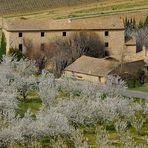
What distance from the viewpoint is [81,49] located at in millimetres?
73500

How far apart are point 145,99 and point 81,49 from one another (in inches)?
756

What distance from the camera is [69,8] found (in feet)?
326

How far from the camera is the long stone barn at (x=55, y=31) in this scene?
73250mm

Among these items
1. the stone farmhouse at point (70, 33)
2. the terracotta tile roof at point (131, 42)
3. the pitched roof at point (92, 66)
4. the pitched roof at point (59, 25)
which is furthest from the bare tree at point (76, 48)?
the terracotta tile roof at point (131, 42)

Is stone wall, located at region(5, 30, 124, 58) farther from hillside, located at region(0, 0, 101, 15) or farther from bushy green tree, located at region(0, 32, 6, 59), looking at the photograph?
hillside, located at region(0, 0, 101, 15)

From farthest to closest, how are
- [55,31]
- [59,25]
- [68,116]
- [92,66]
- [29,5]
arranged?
[29,5]
[59,25]
[55,31]
[92,66]
[68,116]

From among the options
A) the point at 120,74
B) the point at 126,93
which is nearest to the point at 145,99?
the point at 126,93

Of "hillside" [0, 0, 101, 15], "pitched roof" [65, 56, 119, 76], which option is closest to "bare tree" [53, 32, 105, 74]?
"pitched roof" [65, 56, 119, 76]

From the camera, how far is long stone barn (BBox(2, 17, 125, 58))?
240 ft

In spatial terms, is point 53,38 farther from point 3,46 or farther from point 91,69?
point 91,69

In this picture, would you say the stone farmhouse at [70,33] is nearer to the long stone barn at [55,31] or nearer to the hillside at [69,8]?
the long stone barn at [55,31]

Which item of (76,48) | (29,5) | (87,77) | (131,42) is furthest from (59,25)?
(29,5)

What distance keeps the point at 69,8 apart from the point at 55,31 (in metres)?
26.0

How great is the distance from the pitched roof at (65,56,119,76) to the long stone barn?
271 inches
